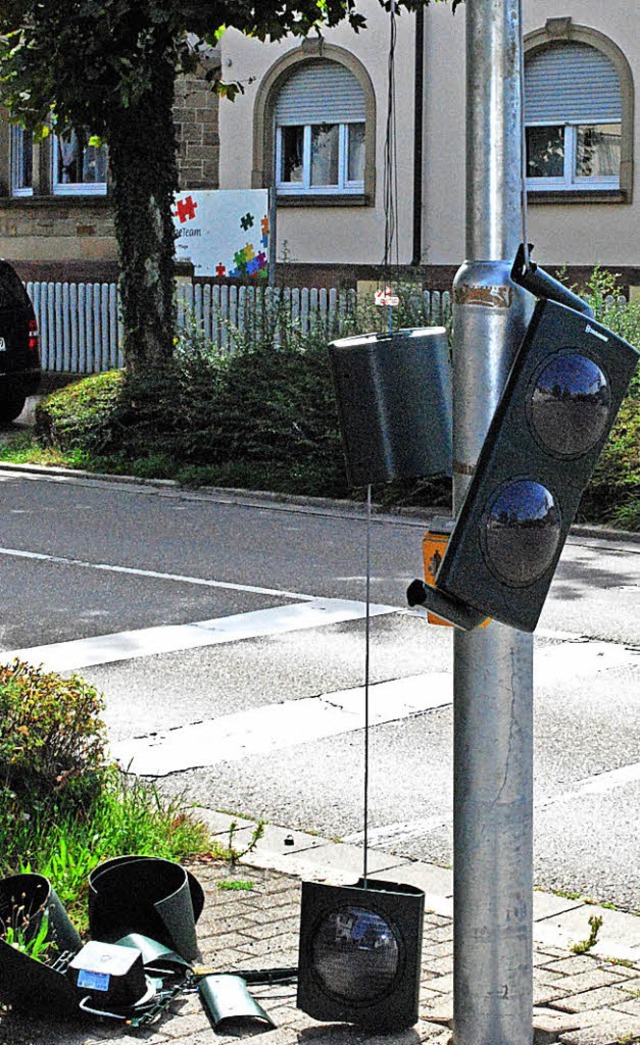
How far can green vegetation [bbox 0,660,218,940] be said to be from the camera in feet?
16.7

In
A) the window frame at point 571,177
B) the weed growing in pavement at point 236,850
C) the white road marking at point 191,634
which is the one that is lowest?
the white road marking at point 191,634

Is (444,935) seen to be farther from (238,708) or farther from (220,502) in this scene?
(220,502)

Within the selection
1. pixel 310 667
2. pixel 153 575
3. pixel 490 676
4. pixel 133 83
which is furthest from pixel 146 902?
pixel 133 83

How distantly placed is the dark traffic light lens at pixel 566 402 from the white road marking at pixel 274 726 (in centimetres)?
378

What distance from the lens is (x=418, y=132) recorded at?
25609 mm

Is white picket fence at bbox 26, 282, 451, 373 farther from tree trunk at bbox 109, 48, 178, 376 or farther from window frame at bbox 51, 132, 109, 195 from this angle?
window frame at bbox 51, 132, 109, 195

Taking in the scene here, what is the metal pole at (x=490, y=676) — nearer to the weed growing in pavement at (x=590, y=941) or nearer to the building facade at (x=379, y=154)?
the weed growing in pavement at (x=590, y=941)

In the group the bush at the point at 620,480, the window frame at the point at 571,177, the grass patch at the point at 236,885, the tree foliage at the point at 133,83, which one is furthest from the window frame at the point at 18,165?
the grass patch at the point at 236,885

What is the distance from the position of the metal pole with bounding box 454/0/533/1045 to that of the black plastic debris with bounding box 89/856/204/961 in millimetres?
878

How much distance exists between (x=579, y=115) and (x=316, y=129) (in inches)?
188

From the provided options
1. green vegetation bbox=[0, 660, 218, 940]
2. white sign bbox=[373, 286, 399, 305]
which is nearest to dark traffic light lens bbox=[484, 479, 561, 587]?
green vegetation bbox=[0, 660, 218, 940]

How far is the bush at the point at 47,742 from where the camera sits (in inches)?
204

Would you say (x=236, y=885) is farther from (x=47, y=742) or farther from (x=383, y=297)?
(x=383, y=297)

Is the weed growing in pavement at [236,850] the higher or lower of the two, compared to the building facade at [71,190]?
lower
